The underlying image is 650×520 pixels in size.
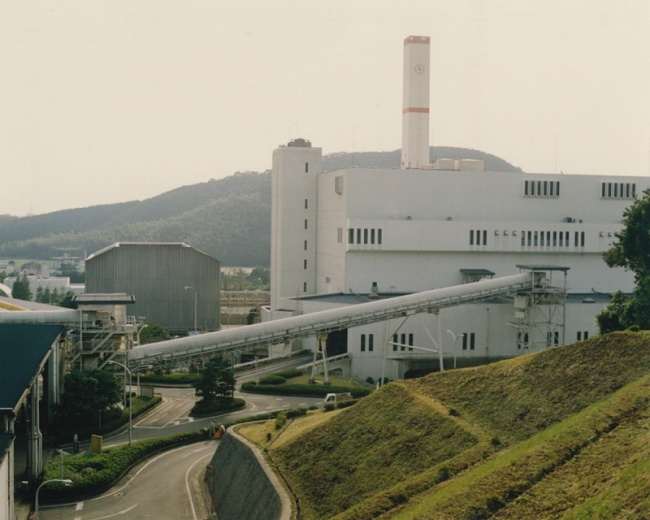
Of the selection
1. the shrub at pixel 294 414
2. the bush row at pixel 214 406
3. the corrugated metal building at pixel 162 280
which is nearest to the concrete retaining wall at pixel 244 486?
the shrub at pixel 294 414

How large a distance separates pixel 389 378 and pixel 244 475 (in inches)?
1352

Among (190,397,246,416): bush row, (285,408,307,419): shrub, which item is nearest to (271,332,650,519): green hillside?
(285,408,307,419): shrub

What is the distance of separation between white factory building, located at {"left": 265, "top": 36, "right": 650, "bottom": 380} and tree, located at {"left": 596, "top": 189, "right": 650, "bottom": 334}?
1267cm

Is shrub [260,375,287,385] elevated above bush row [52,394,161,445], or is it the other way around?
shrub [260,375,287,385]

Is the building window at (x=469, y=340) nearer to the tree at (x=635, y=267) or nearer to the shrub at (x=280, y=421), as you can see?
the tree at (x=635, y=267)

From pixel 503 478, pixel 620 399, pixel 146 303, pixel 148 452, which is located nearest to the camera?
pixel 503 478

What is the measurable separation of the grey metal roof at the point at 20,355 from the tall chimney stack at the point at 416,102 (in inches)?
2093

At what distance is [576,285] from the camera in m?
86.9

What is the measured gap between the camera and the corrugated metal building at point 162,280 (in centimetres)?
9625

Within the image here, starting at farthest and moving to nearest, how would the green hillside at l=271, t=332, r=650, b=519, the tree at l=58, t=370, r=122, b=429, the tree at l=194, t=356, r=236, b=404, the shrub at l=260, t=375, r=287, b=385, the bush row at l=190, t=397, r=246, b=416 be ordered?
1. the shrub at l=260, t=375, r=287, b=385
2. the tree at l=194, t=356, r=236, b=404
3. the bush row at l=190, t=397, r=246, b=416
4. the tree at l=58, t=370, r=122, b=429
5. the green hillside at l=271, t=332, r=650, b=519

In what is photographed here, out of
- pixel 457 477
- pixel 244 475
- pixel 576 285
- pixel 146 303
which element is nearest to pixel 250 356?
pixel 146 303

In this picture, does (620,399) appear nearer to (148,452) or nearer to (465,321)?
(148,452)

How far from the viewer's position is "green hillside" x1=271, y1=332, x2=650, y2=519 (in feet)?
80.3

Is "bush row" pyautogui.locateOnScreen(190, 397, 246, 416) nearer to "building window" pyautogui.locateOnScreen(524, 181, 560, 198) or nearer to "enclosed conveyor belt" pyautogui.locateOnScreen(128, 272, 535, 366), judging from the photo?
"enclosed conveyor belt" pyautogui.locateOnScreen(128, 272, 535, 366)
